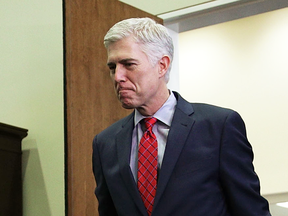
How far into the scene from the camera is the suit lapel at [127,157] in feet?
4.44

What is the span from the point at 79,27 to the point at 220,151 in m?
1.52

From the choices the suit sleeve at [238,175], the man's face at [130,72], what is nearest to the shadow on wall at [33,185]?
the man's face at [130,72]

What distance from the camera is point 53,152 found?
3125mm

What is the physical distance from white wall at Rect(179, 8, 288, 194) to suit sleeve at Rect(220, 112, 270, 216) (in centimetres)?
332

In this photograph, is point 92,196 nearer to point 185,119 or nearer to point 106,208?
point 106,208

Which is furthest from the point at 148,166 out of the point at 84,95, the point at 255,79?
the point at 255,79

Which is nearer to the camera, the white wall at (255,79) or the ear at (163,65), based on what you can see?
the ear at (163,65)

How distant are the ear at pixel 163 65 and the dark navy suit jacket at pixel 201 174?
15 centimetres

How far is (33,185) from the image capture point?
10.4 ft

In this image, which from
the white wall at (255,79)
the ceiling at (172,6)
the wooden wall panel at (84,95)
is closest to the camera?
the wooden wall panel at (84,95)

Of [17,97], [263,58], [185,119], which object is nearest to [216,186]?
[185,119]

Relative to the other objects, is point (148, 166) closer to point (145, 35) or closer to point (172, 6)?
point (145, 35)

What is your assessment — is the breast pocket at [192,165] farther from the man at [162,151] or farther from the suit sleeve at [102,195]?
the suit sleeve at [102,195]

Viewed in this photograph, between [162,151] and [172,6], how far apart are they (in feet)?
6.58
